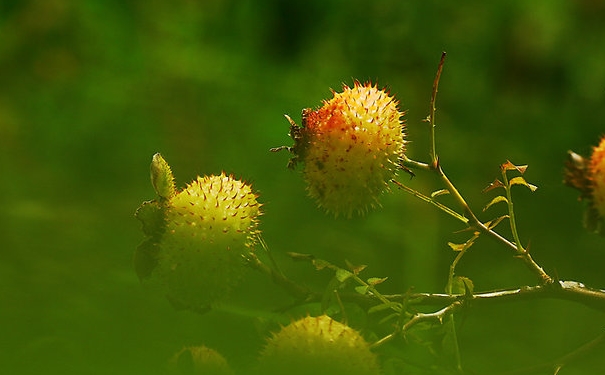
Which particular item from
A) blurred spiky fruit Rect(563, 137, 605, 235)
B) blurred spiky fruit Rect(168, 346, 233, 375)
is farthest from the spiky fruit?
blurred spiky fruit Rect(563, 137, 605, 235)

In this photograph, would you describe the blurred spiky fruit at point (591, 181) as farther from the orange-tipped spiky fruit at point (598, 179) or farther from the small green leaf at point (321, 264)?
the small green leaf at point (321, 264)

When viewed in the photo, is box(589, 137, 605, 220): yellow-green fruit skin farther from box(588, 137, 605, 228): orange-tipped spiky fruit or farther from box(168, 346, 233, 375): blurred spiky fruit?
box(168, 346, 233, 375): blurred spiky fruit

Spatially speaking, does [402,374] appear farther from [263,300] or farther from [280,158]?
[280,158]

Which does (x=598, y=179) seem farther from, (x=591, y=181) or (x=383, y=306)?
(x=383, y=306)

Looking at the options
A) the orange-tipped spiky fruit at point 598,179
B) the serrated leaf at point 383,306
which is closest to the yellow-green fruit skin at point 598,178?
the orange-tipped spiky fruit at point 598,179

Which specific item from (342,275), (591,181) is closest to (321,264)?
(342,275)

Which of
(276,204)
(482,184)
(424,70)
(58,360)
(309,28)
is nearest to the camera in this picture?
(58,360)

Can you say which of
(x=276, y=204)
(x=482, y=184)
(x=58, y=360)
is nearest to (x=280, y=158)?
(x=276, y=204)
